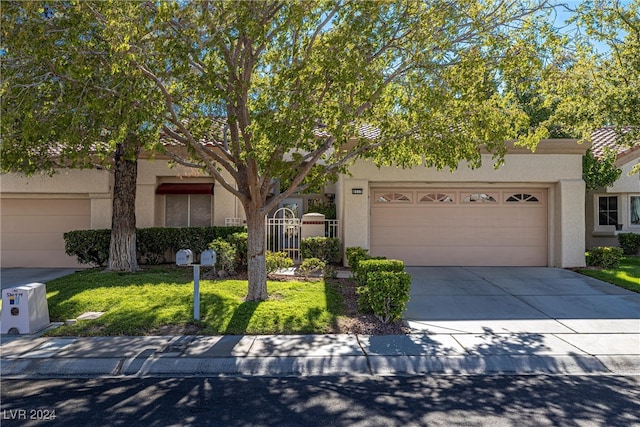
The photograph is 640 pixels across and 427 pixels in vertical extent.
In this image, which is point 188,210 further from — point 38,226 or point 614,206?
point 614,206

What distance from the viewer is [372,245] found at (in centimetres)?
1315

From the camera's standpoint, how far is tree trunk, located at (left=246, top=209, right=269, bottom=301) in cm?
826

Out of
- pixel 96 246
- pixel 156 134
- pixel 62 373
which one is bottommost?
pixel 62 373

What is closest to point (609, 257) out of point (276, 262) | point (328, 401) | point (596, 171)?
point (596, 171)

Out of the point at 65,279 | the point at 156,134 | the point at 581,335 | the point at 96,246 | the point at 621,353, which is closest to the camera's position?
the point at 621,353

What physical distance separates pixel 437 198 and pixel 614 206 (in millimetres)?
8090

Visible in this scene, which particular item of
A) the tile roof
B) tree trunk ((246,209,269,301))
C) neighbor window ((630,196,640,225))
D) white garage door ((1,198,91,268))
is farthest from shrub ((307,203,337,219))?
neighbor window ((630,196,640,225))

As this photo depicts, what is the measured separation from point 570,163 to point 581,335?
7586 millimetres

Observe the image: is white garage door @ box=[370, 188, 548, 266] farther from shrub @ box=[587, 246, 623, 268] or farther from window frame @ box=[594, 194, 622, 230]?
window frame @ box=[594, 194, 622, 230]

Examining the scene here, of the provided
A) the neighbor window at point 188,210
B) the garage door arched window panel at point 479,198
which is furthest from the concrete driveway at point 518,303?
the neighbor window at point 188,210

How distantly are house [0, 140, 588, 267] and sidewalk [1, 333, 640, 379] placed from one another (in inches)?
253

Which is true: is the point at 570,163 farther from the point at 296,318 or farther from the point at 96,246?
the point at 96,246

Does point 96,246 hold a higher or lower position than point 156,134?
lower

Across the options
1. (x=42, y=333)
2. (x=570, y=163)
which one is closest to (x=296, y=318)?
(x=42, y=333)
